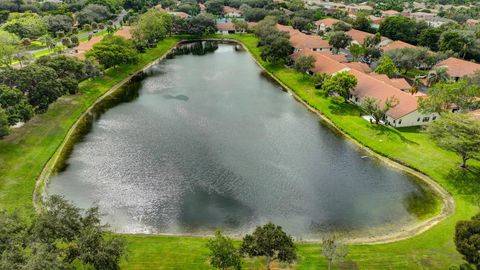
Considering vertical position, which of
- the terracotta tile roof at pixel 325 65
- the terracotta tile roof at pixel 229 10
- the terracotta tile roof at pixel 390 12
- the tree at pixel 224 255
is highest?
the terracotta tile roof at pixel 229 10

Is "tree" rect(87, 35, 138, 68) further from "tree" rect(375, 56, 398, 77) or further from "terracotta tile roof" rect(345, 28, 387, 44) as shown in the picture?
"terracotta tile roof" rect(345, 28, 387, 44)

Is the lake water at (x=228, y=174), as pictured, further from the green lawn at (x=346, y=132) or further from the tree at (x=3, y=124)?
the tree at (x=3, y=124)

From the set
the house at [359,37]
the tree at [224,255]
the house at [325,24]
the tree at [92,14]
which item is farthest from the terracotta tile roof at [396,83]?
the tree at [92,14]

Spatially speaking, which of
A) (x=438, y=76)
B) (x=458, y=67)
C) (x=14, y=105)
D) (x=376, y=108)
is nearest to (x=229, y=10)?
(x=458, y=67)

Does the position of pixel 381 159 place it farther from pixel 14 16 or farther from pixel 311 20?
pixel 14 16

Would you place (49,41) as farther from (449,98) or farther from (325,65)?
(449,98)

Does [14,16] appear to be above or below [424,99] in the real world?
above

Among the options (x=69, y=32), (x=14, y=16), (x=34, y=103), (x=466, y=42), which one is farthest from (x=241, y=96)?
(x=14, y=16)
